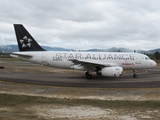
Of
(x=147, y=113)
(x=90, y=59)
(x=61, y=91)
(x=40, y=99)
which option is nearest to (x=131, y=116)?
(x=147, y=113)

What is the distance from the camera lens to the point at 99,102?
1208 centimetres

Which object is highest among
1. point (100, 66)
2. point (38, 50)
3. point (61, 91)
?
point (38, 50)

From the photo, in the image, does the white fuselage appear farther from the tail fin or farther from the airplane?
the tail fin

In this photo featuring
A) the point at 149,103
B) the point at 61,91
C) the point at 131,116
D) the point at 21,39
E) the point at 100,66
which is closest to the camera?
the point at 131,116

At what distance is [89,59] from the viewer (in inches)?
1033

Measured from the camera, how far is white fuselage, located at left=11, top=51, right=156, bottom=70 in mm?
25766

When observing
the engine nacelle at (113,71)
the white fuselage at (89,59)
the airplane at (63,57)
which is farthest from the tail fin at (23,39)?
the engine nacelle at (113,71)

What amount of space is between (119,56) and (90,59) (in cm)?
377

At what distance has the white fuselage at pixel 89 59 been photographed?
25.8 meters

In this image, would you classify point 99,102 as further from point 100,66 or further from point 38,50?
point 38,50

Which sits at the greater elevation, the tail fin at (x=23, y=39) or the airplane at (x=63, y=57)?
the tail fin at (x=23, y=39)

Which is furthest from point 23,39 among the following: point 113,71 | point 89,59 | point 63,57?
point 113,71

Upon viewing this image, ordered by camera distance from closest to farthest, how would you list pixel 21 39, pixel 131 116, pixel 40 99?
pixel 131 116 → pixel 40 99 → pixel 21 39

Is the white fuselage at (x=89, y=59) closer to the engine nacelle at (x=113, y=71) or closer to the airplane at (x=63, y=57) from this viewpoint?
the airplane at (x=63, y=57)
